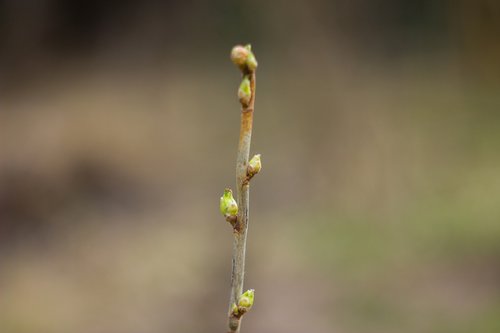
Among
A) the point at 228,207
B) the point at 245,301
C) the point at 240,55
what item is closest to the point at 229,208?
the point at 228,207

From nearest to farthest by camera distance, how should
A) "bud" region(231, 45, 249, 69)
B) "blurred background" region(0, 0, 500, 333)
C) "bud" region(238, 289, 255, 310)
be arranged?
"bud" region(231, 45, 249, 69), "bud" region(238, 289, 255, 310), "blurred background" region(0, 0, 500, 333)

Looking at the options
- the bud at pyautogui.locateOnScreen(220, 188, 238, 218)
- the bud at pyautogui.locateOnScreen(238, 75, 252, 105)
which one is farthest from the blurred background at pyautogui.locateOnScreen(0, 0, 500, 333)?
the bud at pyautogui.locateOnScreen(238, 75, 252, 105)

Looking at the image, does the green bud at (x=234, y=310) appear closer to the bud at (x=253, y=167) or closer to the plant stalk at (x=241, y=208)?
the plant stalk at (x=241, y=208)

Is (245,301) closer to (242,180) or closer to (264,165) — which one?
Result: (242,180)

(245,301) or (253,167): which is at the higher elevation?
(253,167)

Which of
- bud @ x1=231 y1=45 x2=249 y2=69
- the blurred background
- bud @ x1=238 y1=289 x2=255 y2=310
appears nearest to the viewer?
bud @ x1=231 y1=45 x2=249 y2=69

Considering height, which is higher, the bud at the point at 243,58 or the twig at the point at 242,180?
the bud at the point at 243,58

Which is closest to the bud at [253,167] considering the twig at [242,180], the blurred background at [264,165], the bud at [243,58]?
the twig at [242,180]

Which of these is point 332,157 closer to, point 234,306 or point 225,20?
point 225,20

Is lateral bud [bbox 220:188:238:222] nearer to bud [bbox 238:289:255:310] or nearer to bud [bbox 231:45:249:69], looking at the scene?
bud [bbox 238:289:255:310]
